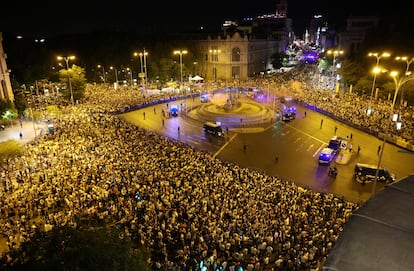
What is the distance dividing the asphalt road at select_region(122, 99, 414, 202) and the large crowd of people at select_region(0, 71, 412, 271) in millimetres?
3172

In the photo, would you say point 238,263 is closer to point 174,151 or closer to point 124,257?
point 124,257

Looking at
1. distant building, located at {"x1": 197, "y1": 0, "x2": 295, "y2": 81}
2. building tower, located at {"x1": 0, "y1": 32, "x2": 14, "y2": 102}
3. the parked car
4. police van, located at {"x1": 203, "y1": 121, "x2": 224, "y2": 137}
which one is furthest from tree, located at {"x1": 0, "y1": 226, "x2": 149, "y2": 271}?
distant building, located at {"x1": 197, "y1": 0, "x2": 295, "y2": 81}

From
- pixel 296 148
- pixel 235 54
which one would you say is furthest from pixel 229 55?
pixel 296 148

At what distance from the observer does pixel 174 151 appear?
83.0 ft

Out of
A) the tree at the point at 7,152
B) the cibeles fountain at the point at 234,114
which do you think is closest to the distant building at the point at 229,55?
the cibeles fountain at the point at 234,114

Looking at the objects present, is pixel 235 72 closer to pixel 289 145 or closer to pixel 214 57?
pixel 214 57

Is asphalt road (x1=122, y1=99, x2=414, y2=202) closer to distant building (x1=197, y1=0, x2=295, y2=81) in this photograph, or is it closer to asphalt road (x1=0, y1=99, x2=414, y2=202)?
asphalt road (x1=0, y1=99, x2=414, y2=202)

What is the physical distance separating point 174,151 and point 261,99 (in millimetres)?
29920

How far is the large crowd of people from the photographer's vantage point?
14.1 meters

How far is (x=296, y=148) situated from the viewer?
29.2 metres

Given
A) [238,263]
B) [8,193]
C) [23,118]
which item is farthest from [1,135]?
[238,263]

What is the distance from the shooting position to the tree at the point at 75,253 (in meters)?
7.98

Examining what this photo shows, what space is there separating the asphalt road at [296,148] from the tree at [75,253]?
1560 cm

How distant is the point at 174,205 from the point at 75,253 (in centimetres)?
942
